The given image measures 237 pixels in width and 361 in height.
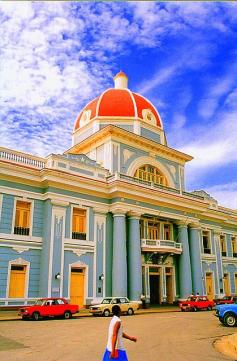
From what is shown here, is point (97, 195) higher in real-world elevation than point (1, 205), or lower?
higher

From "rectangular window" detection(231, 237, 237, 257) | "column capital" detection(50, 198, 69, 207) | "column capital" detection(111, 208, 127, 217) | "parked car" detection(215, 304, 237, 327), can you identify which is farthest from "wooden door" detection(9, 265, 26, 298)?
"rectangular window" detection(231, 237, 237, 257)

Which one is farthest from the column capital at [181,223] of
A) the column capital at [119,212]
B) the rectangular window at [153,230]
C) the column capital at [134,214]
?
the column capital at [119,212]

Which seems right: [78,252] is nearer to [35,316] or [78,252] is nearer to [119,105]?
[35,316]

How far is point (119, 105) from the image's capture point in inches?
1377

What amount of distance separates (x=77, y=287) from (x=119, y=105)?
17.8m

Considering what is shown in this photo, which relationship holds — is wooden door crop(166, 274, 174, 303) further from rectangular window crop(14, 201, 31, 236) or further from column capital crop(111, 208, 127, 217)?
rectangular window crop(14, 201, 31, 236)

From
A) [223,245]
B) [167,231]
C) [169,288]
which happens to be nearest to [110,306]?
[169,288]

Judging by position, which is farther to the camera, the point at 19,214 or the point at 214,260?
the point at 214,260

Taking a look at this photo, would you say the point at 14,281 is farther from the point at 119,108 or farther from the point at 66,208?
the point at 119,108

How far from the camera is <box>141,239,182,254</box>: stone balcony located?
2864 centimetres

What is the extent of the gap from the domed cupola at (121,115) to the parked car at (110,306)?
16396 millimetres

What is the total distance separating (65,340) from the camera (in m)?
11.2

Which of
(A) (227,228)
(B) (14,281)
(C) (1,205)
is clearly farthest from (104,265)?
(A) (227,228)

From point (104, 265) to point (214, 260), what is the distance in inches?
560
